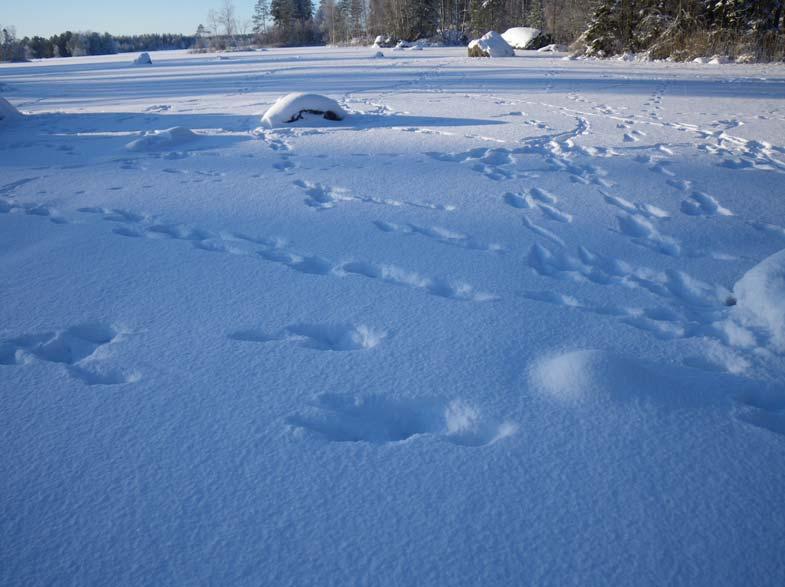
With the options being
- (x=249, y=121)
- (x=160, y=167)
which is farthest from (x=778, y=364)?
(x=249, y=121)

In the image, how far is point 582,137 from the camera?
5121 mm

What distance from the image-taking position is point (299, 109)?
A: 6.19 metres

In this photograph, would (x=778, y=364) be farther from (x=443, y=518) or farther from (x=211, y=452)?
(x=211, y=452)

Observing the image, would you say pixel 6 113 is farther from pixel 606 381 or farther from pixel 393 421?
pixel 606 381

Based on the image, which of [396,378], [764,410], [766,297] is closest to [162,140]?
[396,378]

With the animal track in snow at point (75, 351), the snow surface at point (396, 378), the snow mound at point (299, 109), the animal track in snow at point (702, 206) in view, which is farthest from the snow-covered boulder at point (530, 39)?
the animal track in snow at point (75, 351)

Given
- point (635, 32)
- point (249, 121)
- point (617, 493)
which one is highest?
point (635, 32)

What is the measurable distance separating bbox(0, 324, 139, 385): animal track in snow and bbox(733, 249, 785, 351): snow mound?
92.9 inches

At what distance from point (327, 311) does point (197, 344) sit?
0.53m

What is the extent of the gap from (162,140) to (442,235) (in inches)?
157

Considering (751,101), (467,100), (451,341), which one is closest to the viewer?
(451,341)

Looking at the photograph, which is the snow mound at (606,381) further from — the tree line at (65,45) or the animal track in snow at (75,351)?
the tree line at (65,45)

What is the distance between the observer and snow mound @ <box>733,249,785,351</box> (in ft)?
5.84

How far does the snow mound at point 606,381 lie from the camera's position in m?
1.47
